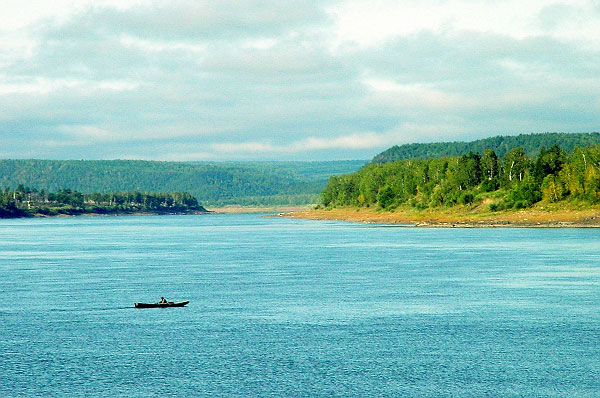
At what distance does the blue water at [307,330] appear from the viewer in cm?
4250

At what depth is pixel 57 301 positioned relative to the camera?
70.0 m

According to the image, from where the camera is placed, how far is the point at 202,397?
40062mm

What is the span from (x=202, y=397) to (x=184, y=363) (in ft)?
23.9

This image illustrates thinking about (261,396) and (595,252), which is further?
(595,252)

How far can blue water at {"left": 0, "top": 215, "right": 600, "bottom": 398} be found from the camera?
139 feet

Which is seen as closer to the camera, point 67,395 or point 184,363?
point 67,395

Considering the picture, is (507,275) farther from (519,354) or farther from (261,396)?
(261,396)

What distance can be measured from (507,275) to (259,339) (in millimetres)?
44353

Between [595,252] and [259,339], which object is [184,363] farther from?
[595,252]

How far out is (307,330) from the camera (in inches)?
2203

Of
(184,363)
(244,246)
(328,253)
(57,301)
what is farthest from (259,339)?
(244,246)

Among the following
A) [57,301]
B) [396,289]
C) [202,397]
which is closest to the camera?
[202,397]

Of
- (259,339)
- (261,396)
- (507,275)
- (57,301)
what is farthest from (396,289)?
(261,396)

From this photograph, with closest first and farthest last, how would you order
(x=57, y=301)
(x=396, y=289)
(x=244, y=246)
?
1. (x=57, y=301)
2. (x=396, y=289)
3. (x=244, y=246)
